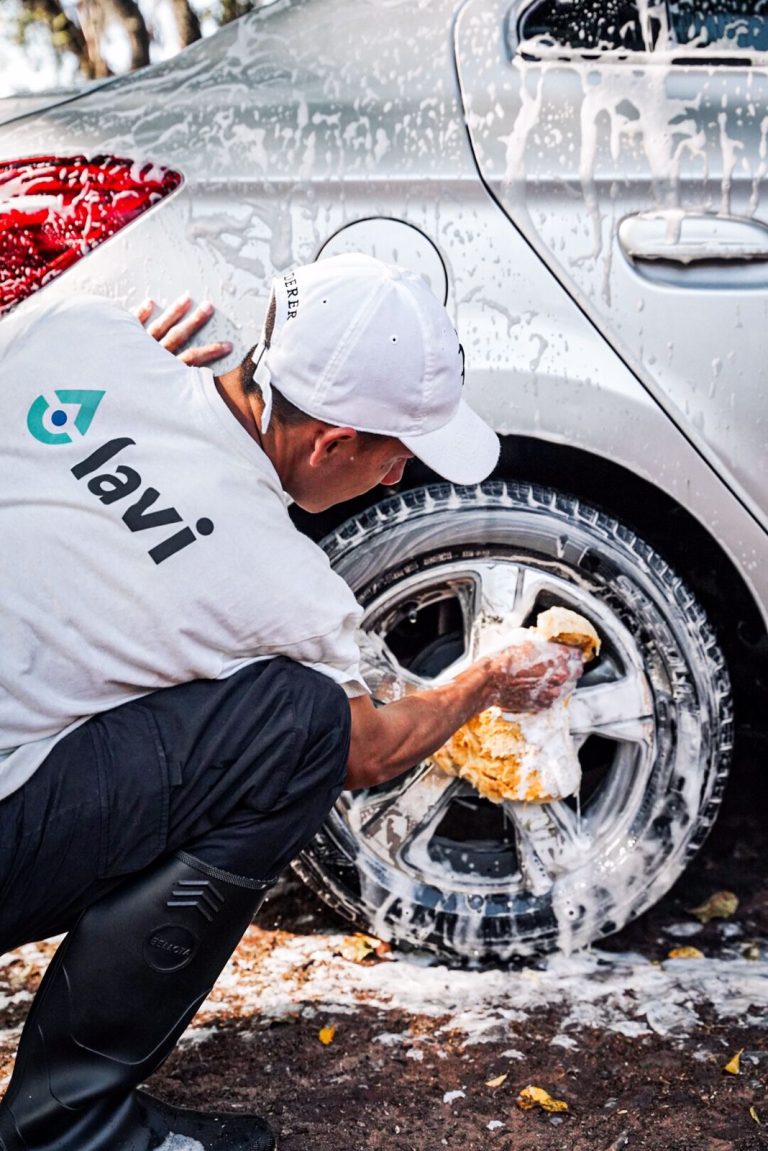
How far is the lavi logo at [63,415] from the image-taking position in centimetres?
148

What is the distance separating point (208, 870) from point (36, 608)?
409mm

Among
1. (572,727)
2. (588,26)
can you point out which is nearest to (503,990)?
(572,727)

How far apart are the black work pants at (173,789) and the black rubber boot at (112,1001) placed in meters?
0.03

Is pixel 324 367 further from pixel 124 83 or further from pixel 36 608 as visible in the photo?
pixel 124 83

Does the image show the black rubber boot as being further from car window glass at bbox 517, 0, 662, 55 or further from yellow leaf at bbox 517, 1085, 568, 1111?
car window glass at bbox 517, 0, 662, 55

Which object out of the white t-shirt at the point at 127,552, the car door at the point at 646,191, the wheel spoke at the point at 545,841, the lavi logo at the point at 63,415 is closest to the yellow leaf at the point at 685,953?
the wheel spoke at the point at 545,841

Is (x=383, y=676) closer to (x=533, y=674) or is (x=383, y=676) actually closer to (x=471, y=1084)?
(x=533, y=674)

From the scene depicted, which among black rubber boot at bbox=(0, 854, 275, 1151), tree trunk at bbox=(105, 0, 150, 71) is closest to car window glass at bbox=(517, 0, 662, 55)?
black rubber boot at bbox=(0, 854, 275, 1151)

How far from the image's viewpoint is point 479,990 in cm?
212

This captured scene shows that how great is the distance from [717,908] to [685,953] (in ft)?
0.55

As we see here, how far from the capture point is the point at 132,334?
5.34ft

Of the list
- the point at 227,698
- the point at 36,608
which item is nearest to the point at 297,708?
the point at 227,698

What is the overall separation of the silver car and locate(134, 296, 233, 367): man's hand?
2 centimetres

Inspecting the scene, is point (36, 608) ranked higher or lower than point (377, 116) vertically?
lower
